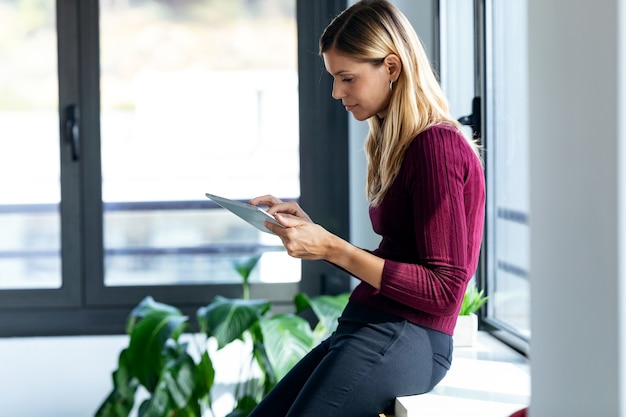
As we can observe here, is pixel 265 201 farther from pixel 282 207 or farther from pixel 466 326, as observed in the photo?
pixel 466 326

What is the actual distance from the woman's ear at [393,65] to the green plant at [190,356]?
4.09 feet

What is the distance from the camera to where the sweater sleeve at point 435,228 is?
146 centimetres

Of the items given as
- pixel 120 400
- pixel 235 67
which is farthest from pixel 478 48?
pixel 120 400

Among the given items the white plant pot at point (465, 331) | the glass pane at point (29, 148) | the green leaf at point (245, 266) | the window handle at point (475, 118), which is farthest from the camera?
the glass pane at point (29, 148)

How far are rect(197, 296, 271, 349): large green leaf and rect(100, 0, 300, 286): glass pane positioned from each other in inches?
19.5

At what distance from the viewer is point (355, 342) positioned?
153cm

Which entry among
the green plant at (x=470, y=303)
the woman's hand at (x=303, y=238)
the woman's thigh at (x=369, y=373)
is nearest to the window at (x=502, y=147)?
the green plant at (x=470, y=303)

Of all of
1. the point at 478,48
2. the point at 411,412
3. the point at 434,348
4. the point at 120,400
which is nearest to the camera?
the point at 411,412

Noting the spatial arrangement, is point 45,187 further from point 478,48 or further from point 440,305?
point 440,305

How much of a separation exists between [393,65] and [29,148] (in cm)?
204

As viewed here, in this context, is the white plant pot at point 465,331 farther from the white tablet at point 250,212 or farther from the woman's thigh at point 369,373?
the white tablet at point 250,212

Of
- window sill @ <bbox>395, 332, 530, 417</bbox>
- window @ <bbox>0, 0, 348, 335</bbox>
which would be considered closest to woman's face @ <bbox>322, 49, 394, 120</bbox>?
window sill @ <bbox>395, 332, 530, 417</bbox>

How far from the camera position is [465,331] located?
2.18 m

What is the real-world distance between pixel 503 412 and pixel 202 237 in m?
1.91
